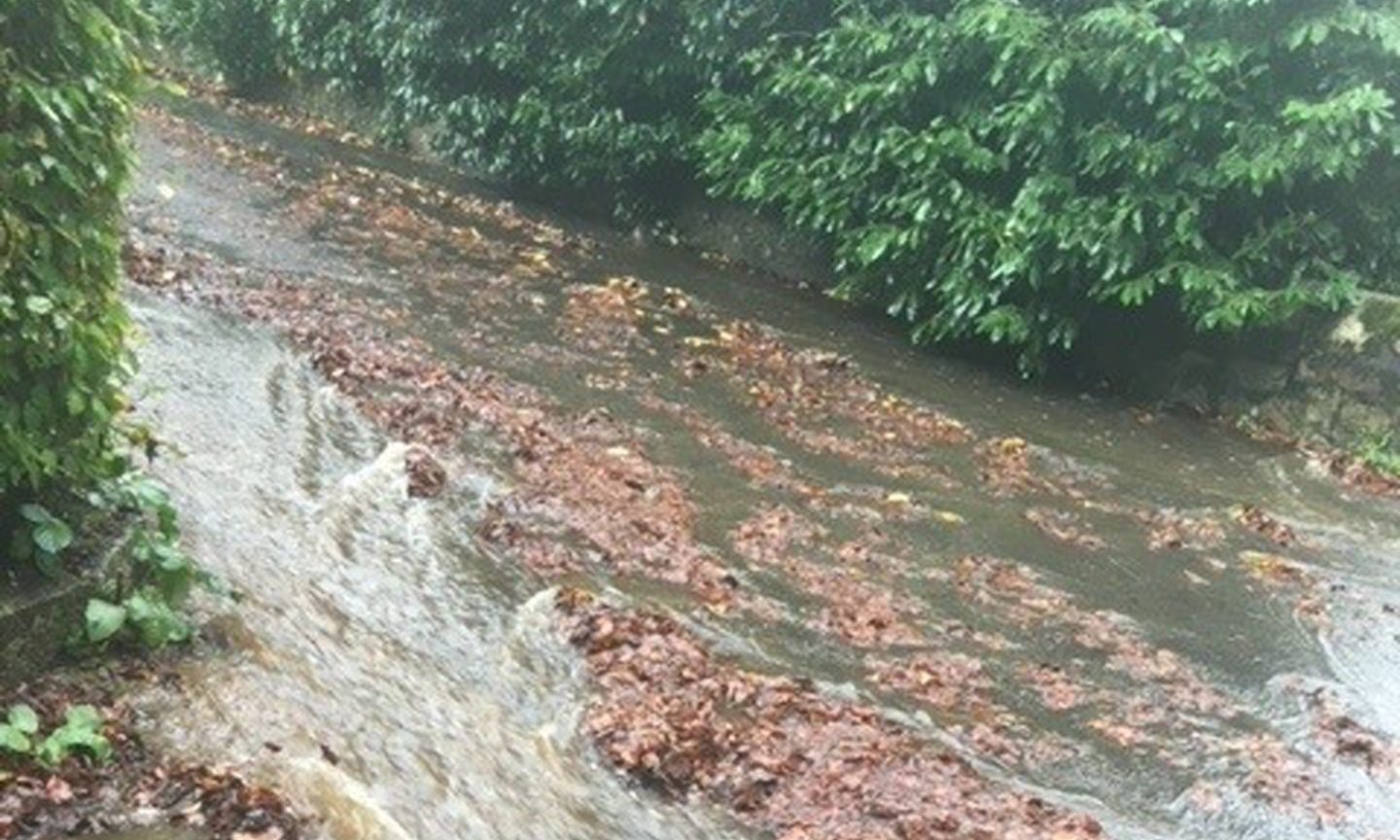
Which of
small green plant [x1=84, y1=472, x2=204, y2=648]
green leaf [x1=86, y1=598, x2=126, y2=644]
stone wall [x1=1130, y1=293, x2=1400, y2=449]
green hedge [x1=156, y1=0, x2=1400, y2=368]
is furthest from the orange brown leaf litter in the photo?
stone wall [x1=1130, y1=293, x2=1400, y2=449]

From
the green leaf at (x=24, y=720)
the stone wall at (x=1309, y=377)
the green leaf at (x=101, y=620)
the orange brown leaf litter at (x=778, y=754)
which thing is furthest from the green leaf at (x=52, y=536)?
the stone wall at (x=1309, y=377)

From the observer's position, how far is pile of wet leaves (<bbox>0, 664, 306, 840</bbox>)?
2668mm

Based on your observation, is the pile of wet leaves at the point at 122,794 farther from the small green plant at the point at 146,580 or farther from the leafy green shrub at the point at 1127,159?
the leafy green shrub at the point at 1127,159

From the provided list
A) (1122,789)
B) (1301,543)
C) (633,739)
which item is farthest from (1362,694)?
(633,739)

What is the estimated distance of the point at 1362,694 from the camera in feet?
16.9

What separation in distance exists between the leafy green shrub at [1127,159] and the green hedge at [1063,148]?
0.02m

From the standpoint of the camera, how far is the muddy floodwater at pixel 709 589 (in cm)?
372

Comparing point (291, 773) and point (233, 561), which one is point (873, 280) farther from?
point (291, 773)

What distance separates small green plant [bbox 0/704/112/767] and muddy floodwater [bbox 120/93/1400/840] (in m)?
0.19

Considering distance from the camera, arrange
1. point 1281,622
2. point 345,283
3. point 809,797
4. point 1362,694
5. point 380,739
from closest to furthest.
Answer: point 380,739 → point 809,797 → point 1362,694 → point 1281,622 → point 345,283

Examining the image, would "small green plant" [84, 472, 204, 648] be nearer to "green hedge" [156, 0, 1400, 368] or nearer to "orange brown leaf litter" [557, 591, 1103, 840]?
"orange brown leaf litter" [557, 591, 1103, 840]

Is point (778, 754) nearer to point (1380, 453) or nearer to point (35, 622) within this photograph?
point (35, 622)

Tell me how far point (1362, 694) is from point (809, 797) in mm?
2442

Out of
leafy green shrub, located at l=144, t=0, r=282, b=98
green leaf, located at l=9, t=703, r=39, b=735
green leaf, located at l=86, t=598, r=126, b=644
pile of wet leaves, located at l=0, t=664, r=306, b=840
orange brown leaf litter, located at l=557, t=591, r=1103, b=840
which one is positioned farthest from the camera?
leafy green shrub, located at l=144, t=0, r=282, b=98
